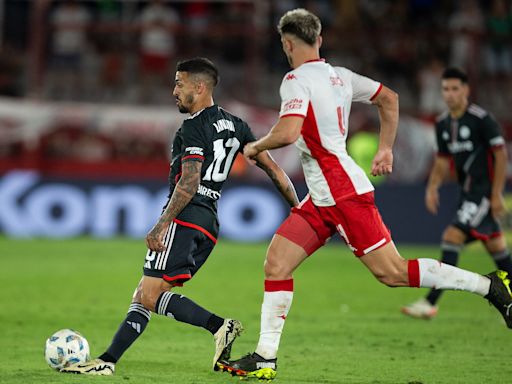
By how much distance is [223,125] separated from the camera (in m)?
6.74

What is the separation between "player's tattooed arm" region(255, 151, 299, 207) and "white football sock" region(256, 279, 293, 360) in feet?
2.22

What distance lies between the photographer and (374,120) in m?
18.5

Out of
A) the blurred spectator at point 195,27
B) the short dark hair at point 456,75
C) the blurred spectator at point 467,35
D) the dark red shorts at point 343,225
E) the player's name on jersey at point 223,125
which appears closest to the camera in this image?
the dark red shorts at point 343,225

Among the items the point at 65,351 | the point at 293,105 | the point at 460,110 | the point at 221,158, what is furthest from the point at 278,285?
the point at 460,110

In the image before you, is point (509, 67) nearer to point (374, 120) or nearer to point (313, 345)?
point (374, 120)

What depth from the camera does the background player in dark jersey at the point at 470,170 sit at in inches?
383

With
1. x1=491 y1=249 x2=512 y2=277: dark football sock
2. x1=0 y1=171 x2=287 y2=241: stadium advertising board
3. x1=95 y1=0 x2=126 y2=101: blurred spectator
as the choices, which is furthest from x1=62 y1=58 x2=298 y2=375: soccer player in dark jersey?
x1=95 y1=0 x2=126 y2=101: blurred spectator

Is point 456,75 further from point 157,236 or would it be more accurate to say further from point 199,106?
point 157,236

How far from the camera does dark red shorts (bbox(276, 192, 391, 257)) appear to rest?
21.1 feet

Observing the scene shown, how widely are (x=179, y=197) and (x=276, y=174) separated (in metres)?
0.82

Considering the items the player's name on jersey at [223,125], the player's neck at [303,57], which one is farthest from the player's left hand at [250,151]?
the player's neck at [303,57]

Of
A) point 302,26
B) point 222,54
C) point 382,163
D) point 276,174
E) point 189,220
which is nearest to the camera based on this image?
point 302,26

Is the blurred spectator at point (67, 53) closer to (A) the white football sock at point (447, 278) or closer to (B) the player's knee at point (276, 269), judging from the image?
(B) the player's knee at point (276, 269)

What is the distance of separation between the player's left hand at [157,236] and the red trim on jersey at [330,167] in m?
1.09
